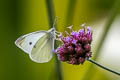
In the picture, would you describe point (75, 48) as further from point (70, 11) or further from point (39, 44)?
point (70, 11)

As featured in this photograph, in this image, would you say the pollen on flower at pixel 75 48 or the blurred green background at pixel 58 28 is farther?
the blurred green background at pixel 58 28

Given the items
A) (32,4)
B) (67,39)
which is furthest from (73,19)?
(67,39)

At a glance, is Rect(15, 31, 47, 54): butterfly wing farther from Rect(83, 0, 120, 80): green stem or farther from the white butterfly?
Rect(83, 0, 120, 80): green stem

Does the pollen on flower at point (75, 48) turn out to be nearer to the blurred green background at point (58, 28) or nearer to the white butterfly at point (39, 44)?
the white butterfly at point (39, 44)

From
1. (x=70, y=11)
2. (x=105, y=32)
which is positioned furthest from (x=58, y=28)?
(x=105, y=32)

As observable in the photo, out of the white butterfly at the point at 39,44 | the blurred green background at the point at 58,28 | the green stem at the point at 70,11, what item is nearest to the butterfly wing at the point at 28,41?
the white butterfly at the point at 39,44

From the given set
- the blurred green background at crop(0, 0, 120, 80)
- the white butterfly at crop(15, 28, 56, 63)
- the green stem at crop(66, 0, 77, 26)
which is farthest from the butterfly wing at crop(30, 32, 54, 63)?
the green stem at crop(66, 0, 77, 26)
